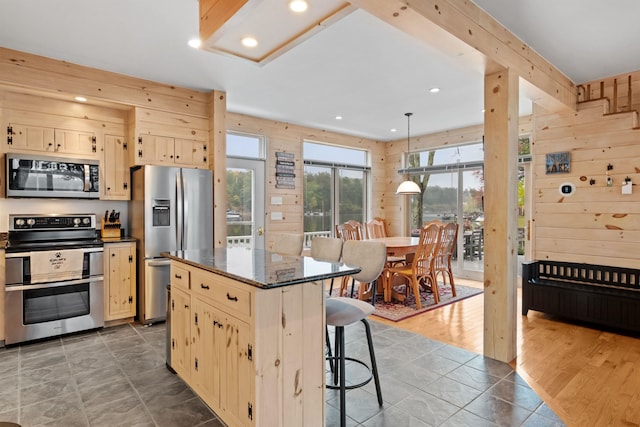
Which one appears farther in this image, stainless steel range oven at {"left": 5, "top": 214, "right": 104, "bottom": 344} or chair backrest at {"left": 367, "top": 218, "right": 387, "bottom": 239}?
chair backrest at {"left": 367, "top": 218, "right": 387, "bottom": 239}

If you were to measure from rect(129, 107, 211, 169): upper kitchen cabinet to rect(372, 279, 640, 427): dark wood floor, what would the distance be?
10.1 ft

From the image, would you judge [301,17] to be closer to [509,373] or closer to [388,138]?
[509,373]

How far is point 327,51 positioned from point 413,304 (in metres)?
3.18

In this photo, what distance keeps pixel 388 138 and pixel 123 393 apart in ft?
20.5

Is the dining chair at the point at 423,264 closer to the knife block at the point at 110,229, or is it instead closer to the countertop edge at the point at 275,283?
the countertop edge at the point at 275,283

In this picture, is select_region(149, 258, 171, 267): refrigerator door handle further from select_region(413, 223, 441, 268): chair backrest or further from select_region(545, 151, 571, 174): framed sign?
select_region(545, 151, 571, 174): framed sign

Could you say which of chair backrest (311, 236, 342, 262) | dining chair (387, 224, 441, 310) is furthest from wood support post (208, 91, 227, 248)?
dining chair (387, 224, 441, 310)

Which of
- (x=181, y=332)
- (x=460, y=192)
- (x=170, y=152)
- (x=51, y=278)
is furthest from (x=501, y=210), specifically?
(x=51, y=278)

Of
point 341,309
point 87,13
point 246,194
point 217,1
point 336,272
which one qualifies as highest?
point 87,13

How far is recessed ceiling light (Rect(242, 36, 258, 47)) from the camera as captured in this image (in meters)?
2.11

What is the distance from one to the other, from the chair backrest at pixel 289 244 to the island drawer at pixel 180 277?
80 centimetres

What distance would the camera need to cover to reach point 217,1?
77.7 inches

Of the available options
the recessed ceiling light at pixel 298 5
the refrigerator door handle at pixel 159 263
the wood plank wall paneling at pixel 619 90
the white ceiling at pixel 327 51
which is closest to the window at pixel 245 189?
the white ceiling at pixel 327 51

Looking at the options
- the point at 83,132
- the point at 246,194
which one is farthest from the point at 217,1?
the point at 246,194
